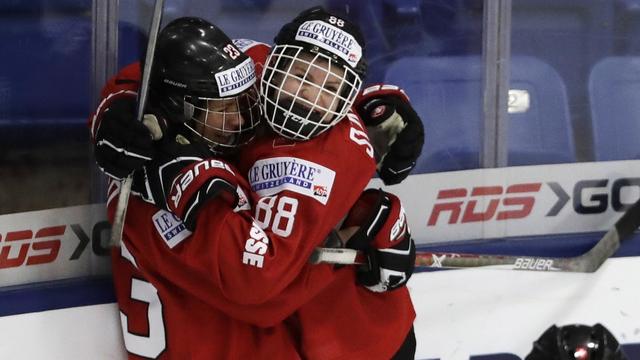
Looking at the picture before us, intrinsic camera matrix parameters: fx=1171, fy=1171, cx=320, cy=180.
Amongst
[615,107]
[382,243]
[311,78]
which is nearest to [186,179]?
[311,78]

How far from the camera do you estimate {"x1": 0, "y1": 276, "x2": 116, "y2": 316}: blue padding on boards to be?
85.6 inches

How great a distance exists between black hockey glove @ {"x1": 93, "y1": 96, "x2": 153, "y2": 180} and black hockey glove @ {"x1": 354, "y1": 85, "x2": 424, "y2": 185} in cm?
49

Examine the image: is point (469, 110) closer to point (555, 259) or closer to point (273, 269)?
point (555, 259)

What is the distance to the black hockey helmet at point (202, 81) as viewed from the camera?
78.2 inches

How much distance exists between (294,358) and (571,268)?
0.78 m

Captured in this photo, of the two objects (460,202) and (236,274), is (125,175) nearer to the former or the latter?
(236,274)

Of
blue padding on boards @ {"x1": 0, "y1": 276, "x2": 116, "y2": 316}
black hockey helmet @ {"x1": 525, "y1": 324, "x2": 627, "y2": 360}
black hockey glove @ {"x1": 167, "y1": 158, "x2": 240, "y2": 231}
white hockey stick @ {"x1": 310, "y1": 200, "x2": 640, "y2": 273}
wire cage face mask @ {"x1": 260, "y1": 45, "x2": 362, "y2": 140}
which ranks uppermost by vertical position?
wire cage face mask @ {"x1": 260, "y1": 45, "x2": 362, "y2": 140}

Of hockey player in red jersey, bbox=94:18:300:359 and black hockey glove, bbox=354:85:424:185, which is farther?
black hockey glove, bbox=354:85:424:185

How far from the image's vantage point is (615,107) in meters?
2.71

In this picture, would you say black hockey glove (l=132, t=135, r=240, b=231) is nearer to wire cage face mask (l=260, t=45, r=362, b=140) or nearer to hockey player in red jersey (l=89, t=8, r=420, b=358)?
hockey player in red jersey (l=89, t=8, r=420, b=358)

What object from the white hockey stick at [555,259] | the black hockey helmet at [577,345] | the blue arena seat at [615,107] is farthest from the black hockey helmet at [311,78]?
the blue arena seat at [615,107]

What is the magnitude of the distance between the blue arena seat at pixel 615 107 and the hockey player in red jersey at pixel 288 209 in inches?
32.0

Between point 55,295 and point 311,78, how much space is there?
662 mm

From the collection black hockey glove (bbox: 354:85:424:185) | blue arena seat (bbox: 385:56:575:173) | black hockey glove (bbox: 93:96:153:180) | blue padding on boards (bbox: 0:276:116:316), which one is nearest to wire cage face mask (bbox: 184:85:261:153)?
black hockey glove (bbox: 93:96:153:180)
